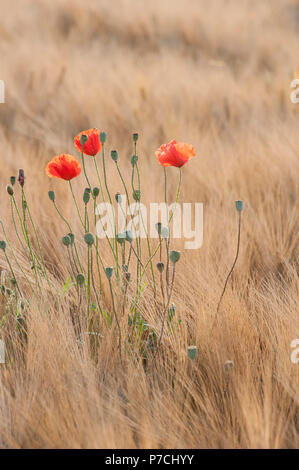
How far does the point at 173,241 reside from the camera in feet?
4.66

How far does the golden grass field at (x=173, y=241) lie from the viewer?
3.00 ft

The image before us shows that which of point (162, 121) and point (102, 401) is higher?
point (162, 121)

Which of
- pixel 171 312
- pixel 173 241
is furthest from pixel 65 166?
pixel 173 241

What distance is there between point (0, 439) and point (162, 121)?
175 cm

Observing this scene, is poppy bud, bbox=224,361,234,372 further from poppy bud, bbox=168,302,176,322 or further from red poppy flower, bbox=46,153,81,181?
red poppy flower, bbox=46,153,81,181

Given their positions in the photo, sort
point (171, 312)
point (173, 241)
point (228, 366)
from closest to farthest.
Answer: point (228, 366) < point (171, 312) < point (173, 241)

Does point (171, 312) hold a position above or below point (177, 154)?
below

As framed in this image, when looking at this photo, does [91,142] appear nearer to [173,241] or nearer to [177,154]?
[177,154]

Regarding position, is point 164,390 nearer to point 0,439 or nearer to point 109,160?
point 0,439

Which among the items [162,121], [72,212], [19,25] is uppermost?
[19,25]

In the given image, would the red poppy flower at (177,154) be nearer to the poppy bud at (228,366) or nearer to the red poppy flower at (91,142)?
the red poppy flower at (91,142)

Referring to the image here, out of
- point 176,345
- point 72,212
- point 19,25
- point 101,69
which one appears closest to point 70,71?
point 101,69

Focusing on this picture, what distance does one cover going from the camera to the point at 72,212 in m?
1.51

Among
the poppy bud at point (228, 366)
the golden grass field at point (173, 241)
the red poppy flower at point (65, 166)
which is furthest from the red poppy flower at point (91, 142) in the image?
the poppy bud at point (228, 366)
